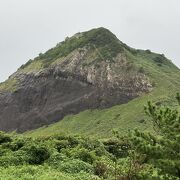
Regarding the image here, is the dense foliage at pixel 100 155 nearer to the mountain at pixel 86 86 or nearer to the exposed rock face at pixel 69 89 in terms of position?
the mountain at pixel 86 86

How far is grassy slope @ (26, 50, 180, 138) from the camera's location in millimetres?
89562

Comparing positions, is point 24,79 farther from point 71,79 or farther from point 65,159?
point 65,159

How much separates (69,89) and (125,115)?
25102 millimetres

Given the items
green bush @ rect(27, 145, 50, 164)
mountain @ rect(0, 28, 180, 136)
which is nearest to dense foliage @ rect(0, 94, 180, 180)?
green bush @ rect(27, 145, 50, 164)

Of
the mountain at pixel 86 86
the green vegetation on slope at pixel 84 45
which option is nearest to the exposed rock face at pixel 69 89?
the mountain at pixel 86 86

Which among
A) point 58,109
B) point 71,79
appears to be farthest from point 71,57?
point 58,109

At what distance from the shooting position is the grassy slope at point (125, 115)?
3526 inches

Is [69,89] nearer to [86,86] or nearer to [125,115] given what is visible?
[86,86]

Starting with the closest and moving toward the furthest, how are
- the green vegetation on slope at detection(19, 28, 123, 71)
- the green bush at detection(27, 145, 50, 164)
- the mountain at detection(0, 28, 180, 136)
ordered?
the green bush at detection(27, 145, 50, 164), the mountain at detection(0, 28, 180, 136), the green vegetation on slope at detection(19, 28, 123, 71)

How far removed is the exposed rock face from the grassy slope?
2853 mm

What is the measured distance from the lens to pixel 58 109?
115 meters

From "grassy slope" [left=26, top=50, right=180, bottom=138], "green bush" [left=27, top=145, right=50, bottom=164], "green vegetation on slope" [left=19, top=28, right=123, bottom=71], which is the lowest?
"green bush" [left=27, top=145, right=50, bottom=164]

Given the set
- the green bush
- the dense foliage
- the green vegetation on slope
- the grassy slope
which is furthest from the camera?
the green vegetation on slope

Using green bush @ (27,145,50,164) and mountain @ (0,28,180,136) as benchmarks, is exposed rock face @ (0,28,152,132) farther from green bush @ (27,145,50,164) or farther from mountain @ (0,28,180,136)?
green bush @ (27,145,50,164)
